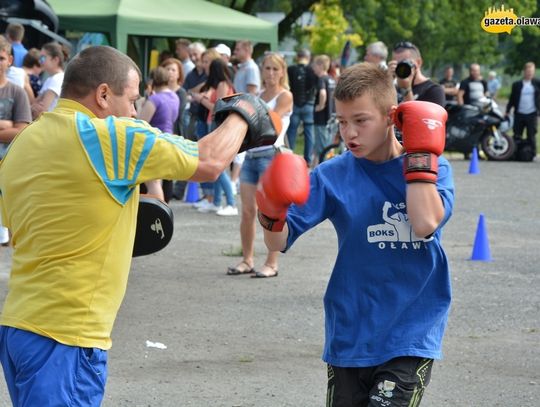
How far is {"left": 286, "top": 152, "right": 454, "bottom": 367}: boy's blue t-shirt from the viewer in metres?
3.84

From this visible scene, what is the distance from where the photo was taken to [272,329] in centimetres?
739

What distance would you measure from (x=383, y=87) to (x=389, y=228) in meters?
0.50

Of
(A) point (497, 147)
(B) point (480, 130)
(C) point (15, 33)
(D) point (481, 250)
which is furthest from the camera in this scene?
(A) point (497, 147)

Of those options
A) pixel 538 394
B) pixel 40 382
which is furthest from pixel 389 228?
pixel 538 394

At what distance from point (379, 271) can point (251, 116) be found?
772 millimetres

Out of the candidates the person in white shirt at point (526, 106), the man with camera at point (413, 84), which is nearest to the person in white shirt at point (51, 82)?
the man with camera at point (413, 84)

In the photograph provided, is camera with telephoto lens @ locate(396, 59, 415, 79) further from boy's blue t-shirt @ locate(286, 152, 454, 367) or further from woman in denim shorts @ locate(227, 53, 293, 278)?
boy's blue t-shirt @ locate(286, 152, 454, 367)

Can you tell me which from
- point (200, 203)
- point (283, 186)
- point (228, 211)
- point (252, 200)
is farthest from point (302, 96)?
point (283, 186)

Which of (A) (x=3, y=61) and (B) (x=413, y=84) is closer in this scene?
(B) (x=413, y=84)

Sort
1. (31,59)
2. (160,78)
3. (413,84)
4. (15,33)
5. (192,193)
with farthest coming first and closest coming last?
(192,193) < (15,33) < (31,59) < (160,78) < (413,84)

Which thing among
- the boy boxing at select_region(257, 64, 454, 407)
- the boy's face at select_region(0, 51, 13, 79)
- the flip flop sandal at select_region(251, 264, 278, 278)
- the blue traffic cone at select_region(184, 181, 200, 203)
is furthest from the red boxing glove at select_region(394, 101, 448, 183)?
the blue traffic cone at select_region(184, 181, 200, 203)

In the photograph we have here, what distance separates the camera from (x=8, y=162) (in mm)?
3566

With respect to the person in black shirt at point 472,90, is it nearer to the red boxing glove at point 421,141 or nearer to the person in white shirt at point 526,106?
the person in white shirt at point 526,106

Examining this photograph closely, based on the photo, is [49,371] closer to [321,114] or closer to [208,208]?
[208,208]
